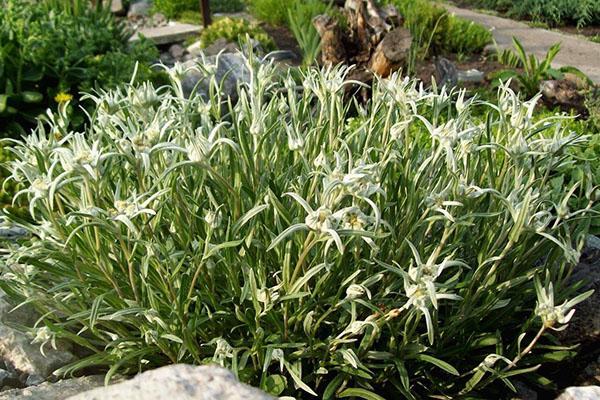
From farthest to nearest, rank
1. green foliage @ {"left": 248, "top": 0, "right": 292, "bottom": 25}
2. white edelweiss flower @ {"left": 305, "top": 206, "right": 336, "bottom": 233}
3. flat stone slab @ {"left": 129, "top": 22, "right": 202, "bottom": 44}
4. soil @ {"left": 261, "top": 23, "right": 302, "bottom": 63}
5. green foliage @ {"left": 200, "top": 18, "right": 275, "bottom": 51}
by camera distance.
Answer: green foliage @ {"left": 248, "top": 0, "right": 292, "bottom": 25} < flat stone slab @ {"left": 129, "top": 22, "right": 202, "bottom": 44} < soil @ {"left": 261, "top": 23, "right": 302, "bottom": 63} < green foliage @ {"left": 200, "top": 18, "right": 275, "bottom": 51} < white edelweiss flower @ {"left": 305, "top": 206, "right": 336, "bottom": 233}

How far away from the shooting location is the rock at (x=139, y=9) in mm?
9898

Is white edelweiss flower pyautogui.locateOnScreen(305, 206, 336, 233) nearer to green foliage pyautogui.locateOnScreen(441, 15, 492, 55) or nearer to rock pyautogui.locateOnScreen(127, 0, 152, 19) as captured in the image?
green foliage pyautogui.locateOnScreen(441, 15, 492, 55)

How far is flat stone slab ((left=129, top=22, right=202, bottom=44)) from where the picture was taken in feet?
27.2

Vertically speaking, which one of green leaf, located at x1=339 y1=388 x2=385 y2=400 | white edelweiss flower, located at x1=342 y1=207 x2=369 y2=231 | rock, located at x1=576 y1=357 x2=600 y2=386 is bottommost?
rock, located at x1=576 y1=357 x2=600 y2=386

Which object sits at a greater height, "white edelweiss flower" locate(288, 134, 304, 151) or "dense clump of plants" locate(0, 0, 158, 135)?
"white edelweiss flower" locate(288, 134, 304, 151)

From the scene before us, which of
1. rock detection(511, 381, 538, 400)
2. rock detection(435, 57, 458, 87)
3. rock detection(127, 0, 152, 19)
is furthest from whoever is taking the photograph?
rock detection(127, 0, 152, 19)

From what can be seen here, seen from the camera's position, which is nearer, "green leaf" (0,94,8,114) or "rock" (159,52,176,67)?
"green leaf" (0,94,8,114)

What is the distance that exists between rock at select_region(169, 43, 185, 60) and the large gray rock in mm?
5551

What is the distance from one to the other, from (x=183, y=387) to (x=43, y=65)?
4390 mm

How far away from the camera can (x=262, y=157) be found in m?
2.81

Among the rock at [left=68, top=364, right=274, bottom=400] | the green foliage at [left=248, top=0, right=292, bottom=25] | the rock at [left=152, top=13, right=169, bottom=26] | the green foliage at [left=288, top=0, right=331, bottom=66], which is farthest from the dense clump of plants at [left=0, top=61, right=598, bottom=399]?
the rock at [left=152, top=13, right=169, bottom=26]

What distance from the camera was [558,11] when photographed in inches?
367

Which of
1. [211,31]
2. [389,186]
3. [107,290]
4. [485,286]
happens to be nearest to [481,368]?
[485,286]

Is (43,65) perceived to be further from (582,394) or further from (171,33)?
(582,394)
